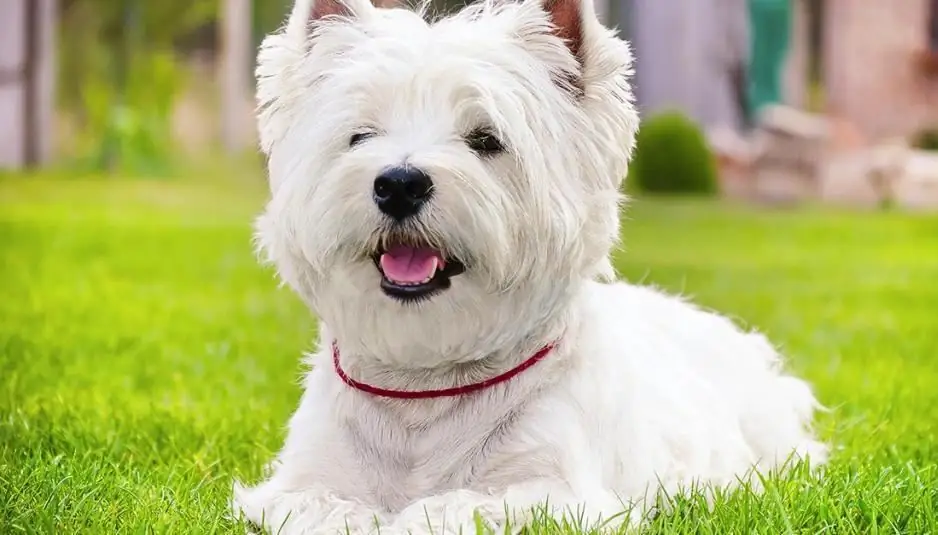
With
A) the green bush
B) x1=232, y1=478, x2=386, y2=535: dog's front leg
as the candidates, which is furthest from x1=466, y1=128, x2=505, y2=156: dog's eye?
the green bush

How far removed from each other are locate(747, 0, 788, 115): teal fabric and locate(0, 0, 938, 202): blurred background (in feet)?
0.10

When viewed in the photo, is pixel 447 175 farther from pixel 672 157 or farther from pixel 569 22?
pixel 672 157

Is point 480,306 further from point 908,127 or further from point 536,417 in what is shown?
point 908,127

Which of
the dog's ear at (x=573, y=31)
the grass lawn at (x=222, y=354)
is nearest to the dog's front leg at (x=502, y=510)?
the grass lawn at (x=222, y=354)

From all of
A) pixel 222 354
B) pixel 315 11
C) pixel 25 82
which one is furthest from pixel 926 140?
pixel 315 11

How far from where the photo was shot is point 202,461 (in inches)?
165

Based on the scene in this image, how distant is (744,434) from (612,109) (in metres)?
1.49

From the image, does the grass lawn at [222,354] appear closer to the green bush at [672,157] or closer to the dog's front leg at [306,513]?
the dog's front leg at [306,513]

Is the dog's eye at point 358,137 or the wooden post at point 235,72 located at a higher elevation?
the dog's eye at point 358,137

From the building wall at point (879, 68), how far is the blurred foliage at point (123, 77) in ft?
31.7

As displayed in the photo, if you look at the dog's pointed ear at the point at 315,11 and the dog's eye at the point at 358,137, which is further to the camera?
the dog's pointed ear at the point at 315,11

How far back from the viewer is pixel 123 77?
20.1 metres

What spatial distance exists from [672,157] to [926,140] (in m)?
5.71

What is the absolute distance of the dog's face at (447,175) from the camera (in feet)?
9.77
